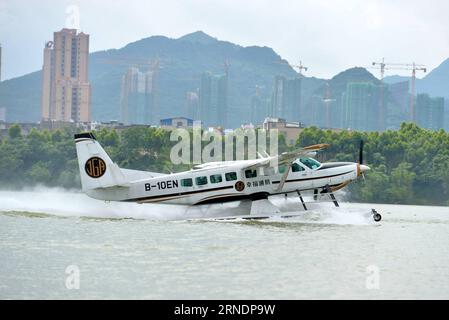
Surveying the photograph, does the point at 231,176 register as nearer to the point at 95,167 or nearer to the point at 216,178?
the point at 216,178

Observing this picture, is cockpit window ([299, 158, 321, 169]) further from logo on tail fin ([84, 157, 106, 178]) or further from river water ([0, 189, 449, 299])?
logo on tail fin ([84, 157, 106, 178])

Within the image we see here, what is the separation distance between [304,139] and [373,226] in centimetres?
6215

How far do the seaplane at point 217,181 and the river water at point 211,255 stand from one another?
0.87 m

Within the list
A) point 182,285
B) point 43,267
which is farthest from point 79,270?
point 182,285

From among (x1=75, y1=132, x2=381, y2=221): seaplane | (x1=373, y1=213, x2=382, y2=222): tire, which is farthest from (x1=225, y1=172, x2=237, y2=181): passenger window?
(x1=373, y1=213, x2=382, y2=222): tire

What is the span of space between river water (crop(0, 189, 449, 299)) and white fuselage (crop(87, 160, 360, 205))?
93 cm

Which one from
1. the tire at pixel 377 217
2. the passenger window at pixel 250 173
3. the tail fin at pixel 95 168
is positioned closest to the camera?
the tail fin at pixel 95 168

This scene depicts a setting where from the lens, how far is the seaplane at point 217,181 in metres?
33.8

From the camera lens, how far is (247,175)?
34750 mm

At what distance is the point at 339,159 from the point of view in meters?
89.9

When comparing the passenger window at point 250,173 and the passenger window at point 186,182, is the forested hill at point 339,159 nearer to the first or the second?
the passenger window at point 250,173

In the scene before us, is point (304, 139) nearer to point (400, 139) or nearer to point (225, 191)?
point (400, 139)

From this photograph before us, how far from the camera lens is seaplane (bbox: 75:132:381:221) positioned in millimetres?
33750

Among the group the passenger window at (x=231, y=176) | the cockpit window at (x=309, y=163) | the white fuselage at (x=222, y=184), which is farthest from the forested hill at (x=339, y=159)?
the passenger window at (x=231, y=176)
